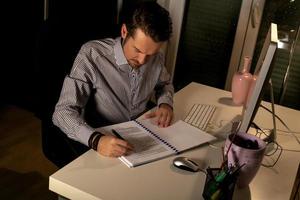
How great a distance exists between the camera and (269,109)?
2.04 m

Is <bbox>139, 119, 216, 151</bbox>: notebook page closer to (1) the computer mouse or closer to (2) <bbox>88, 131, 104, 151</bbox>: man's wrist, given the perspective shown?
(1) the computer mouse

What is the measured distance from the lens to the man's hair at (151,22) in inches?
59.7

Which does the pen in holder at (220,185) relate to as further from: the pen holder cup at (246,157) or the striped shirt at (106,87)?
the striped shirt at (106,87)

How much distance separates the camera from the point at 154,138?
1487 mm

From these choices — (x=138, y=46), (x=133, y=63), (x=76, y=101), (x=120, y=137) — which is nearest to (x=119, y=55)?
(x=133, y=63)

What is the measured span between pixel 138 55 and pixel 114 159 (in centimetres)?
47

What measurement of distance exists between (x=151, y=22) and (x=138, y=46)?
10 centimetres

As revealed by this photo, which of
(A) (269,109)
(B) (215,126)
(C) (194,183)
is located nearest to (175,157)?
(C) (194,183)

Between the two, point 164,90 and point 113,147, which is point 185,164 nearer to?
point 113,147

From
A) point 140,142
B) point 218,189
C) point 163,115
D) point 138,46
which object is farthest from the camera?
point 163,115

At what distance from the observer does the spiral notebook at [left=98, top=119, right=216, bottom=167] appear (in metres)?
1.36

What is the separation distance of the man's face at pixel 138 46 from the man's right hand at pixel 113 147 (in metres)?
0.40

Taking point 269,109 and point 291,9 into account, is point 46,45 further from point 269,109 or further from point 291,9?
point 291,9

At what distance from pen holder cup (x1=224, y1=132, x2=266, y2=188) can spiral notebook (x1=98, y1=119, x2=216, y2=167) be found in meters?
0.24
